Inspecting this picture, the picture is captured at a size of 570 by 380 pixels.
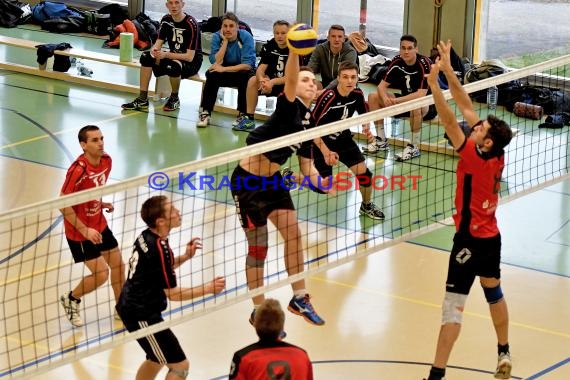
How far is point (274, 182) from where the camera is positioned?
8.34 metres

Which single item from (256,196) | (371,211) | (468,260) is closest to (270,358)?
(468,260)

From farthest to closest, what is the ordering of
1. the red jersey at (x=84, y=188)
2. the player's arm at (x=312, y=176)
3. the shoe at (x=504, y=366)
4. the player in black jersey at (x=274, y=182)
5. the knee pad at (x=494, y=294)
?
the red jersey at (x=84, y=188) → the player's arm at (x=312, y=176) → the player in black jersey at (x=274, y=182) → the shoe at (x=504, y=366) → the knee pad at (x=494, y=294)

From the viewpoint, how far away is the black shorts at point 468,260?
785 centimetres

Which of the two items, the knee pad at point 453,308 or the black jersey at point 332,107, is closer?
the knee pad at point 453,308

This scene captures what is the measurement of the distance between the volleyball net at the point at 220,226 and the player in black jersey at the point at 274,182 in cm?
26

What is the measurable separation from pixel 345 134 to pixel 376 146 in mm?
2523

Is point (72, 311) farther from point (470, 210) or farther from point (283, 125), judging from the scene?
point (470, 210)

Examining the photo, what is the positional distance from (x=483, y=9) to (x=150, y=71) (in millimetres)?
5472

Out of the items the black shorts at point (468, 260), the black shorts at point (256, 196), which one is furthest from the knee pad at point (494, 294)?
the black shorts at point (256, 196)

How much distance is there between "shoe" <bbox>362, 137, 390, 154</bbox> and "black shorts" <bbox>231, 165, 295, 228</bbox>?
5509 millimetres

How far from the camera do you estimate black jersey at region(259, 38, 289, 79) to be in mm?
14680

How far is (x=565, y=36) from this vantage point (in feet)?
57.8

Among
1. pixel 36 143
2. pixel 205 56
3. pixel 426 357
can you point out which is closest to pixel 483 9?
pixel 205 56

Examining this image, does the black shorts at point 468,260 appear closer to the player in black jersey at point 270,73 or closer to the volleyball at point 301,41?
the volleyball at point 301,41
